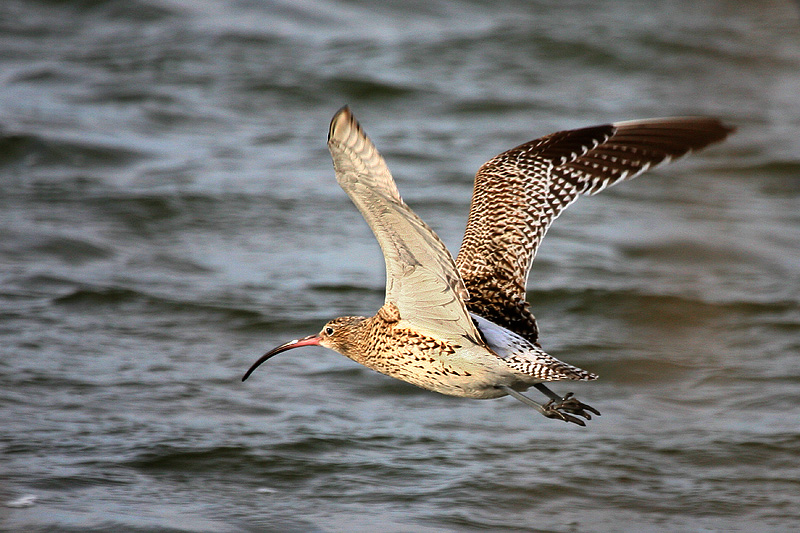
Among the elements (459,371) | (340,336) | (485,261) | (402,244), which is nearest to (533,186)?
(485,261)

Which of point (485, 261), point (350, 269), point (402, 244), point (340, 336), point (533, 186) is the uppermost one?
point (533, 186)

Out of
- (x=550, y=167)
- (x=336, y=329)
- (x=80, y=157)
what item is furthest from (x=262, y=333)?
(x=80, y=157)

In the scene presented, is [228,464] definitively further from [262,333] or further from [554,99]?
[554,99]

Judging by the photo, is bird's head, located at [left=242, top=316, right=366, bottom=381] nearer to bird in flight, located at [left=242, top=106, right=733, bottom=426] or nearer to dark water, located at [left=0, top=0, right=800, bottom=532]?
bird in flight, located at [left=242, top=106, right=733, bottom=426]

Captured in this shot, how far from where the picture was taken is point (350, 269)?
8.33 meters

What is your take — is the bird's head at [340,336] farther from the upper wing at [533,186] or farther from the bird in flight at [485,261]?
the upper wing at [533,186]

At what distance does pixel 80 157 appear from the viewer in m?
10.0

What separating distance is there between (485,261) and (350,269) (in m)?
3.41

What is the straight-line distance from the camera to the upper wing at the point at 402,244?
3211mm

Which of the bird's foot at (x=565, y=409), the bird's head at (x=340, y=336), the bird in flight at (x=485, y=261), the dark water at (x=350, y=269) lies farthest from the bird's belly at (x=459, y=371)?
the dark water at (x=350, y=269)

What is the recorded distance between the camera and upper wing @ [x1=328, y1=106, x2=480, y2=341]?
10.5 feet

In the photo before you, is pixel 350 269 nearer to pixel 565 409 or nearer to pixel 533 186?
pixel 533 186

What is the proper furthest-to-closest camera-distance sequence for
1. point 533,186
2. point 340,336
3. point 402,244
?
point 533,186 < point 340,336 < point 402,244

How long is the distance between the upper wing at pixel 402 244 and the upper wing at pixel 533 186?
0.65 m
